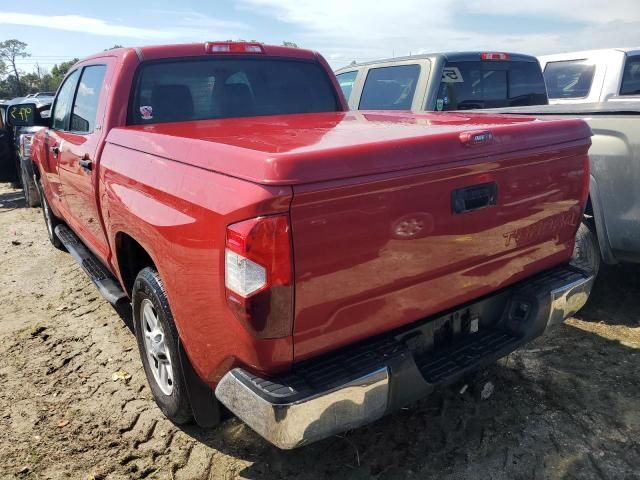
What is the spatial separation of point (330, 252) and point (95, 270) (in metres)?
2.54

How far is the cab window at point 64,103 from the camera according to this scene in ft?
14.6

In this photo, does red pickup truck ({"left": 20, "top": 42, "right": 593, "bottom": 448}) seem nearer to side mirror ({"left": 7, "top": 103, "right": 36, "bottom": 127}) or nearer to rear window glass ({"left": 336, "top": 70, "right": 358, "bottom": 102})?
side mirror ({"left": 7, "top": 103, "right": 36, "bottom": 127})

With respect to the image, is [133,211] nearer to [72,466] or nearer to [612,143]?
[72,466]

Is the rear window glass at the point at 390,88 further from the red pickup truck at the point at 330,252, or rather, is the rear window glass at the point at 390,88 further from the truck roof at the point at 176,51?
the red pickup truck at the point at 330,252

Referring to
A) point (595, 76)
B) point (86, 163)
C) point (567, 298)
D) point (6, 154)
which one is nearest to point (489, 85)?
point (595, 76)

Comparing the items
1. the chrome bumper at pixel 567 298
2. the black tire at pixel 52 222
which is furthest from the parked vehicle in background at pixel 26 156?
the chrome bumper at pixel 567 298

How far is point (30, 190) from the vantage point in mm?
8242

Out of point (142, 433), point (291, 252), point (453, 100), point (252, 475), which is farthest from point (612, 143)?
point (142, 433)

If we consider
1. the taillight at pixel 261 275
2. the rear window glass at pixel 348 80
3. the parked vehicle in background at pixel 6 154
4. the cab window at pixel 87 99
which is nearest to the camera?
the taillight at pixel 261 275

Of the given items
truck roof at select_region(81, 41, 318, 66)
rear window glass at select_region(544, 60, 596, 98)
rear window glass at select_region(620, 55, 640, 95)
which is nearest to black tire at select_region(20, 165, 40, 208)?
truck roof at select_region(81, 41, 318, 66)

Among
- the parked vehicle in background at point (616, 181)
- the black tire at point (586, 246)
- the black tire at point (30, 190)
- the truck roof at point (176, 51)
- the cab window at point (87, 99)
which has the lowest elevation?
the black tire at point (30, 190)

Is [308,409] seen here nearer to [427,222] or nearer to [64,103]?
[427,222]

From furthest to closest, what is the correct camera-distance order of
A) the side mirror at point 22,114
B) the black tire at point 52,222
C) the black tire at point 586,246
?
the black tire at point 52,222, the side mirror at point 22,114, the black tire at point 586,246

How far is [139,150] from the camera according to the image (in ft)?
8.95
